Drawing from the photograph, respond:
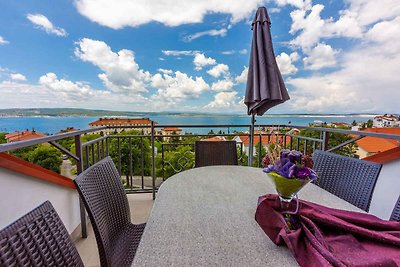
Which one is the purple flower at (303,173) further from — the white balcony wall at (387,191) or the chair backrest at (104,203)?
the white balcony wall at (387,191)

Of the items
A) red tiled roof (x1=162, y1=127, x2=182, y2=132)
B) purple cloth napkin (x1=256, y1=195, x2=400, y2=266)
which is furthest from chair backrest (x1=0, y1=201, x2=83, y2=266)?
red tiled roof (x1=162, y1=127, x2=182, y2=132)

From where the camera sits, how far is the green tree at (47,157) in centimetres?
212

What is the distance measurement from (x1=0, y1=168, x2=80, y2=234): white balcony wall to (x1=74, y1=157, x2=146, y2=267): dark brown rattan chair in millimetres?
695

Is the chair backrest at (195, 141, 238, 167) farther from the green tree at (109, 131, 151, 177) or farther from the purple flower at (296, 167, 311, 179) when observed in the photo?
the green tree at (109, 131, 151, 177)

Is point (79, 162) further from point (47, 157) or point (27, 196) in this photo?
point (27, 196)

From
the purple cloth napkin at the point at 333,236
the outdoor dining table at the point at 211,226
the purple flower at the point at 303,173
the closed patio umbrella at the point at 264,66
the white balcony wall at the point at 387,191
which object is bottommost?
the white balcony wall at the point at 387,191

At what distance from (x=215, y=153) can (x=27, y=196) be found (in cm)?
170

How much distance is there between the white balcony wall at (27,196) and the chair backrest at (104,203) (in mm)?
697

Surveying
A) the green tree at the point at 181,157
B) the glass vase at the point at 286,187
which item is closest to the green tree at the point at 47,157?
the green tree at the point at 181,157

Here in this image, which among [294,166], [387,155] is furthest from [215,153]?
[387,155]

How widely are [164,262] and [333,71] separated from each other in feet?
28.3

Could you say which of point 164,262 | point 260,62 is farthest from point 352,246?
point 260,62

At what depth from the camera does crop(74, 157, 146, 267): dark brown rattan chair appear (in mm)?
993

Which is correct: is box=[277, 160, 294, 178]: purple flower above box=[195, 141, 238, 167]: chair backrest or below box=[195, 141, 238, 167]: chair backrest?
above
